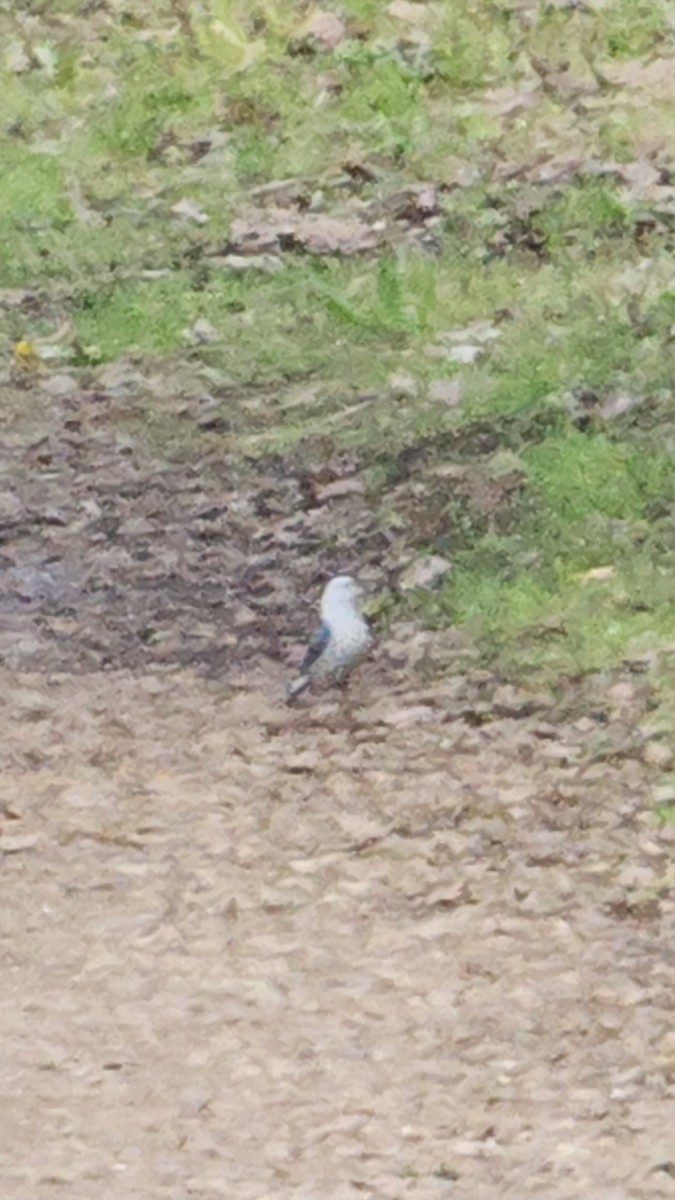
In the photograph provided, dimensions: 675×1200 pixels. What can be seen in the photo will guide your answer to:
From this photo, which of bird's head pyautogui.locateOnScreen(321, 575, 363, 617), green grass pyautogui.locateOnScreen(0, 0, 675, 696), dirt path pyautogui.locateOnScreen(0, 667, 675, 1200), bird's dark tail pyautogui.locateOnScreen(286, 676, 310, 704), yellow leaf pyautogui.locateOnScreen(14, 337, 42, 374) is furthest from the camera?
yellow leaf pyautogui.locateOnScreen(14, 337, 42, 374)

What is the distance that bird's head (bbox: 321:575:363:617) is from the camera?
5438mm

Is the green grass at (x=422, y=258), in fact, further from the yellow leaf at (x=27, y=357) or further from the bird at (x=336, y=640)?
the bird at (x=336, y=640)

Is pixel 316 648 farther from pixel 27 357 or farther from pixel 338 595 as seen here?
pixel 27 357

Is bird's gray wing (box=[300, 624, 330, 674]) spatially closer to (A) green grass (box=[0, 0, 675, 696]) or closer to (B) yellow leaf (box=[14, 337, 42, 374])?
(A) green grass (box=[0, 0, 675, 696])

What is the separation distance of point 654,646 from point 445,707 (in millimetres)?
666

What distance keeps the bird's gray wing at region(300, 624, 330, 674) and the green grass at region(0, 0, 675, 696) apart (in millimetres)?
355

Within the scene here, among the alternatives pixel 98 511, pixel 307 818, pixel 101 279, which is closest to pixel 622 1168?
pixel 307 818

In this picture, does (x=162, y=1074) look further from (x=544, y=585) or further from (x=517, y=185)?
(x=517, y=185)

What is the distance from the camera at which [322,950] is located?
4.37 m

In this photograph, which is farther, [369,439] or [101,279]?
[101,279]

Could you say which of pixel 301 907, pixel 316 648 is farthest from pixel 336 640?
pixel 301 907

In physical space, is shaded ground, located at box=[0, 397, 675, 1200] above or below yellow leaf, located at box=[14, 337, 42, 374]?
above

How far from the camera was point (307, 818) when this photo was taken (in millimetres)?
4805

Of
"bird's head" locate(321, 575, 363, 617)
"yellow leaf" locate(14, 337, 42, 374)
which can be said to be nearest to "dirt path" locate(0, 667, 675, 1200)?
"bird's head" locate(321, 575, 363, 617)
